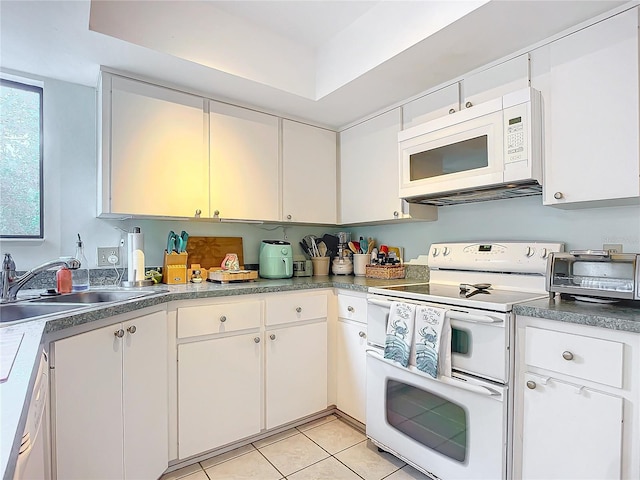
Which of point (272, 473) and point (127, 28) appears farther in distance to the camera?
point (272, 473)

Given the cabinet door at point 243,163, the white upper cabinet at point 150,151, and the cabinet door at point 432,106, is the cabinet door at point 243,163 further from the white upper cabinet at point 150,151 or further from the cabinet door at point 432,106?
the cabinet door at point 432,106

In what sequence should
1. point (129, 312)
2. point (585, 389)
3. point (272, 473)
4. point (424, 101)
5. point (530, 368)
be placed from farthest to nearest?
point (424, 101) < point (272, 473) < point (129, 312) < point (530, 368) < point (585, 389)

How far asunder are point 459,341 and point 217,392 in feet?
4.18

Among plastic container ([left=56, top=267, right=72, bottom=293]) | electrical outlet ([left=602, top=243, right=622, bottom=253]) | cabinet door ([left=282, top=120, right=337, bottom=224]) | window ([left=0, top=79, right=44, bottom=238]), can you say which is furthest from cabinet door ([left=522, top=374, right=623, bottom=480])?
window ([left=0, top=79, right=44, bottom=238])

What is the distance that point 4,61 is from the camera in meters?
1.84

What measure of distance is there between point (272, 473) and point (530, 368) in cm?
132

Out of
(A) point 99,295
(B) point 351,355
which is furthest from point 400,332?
(A) point 99,295

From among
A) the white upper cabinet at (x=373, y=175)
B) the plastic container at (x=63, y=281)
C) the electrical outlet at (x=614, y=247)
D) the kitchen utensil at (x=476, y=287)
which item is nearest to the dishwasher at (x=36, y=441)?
the plastic container at (x=63, y=281)

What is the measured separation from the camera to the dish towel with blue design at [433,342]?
155 centimetres

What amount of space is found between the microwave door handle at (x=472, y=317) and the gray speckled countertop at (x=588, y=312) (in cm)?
9

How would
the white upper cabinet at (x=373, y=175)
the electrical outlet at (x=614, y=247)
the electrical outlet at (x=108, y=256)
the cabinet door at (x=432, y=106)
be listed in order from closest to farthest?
the electrical outlet at (x=614, y=247) → the cabinet door at (x=432, y=106) → the electrical outlet at (x=108, y=256) → the white upper cabinet at (x=373, y=175)

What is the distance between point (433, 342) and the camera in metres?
1.58

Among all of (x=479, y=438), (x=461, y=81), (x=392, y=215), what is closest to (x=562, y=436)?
(x=479, y=438)

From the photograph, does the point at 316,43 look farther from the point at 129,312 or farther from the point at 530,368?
the point at 530,368
